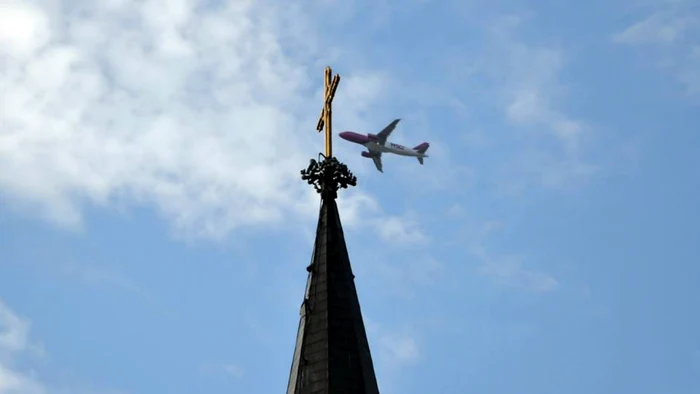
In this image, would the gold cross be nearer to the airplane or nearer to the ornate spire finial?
the ornate spire finial

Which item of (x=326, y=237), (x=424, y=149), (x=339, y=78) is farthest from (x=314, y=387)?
(x=424, y=149)

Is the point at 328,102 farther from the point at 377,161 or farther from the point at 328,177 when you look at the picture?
the point at 377,161

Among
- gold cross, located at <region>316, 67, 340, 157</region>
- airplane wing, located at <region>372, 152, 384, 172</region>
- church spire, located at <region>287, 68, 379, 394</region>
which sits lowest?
church spire, located at <region>287, 68, 379, 394</region>

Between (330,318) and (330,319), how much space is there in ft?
0.15

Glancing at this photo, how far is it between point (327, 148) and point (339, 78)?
3.80 m

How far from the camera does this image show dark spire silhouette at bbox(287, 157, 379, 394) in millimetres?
50438

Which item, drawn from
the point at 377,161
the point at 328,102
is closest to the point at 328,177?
the point at 328,102

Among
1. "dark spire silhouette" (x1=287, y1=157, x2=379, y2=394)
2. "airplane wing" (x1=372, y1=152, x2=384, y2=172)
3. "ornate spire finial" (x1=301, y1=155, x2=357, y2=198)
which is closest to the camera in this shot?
"dark spire silhouette" (x1=287, y1=157, x2=379, y2=394)

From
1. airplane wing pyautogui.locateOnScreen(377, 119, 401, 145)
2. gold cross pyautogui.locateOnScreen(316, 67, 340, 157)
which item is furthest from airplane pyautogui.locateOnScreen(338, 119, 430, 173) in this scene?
gold cross pyautogui.locateOnScreen(316, 67, 340, 157)

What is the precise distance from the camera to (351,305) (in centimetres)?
5347

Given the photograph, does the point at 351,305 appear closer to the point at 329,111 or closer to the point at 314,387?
the point at 314,387

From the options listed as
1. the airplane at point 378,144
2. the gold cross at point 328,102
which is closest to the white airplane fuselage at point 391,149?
the airplane at point 378,144

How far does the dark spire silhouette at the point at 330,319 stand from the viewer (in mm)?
50438

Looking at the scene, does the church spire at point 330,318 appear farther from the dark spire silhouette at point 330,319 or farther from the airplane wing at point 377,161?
the airplane wing at point 377,161
